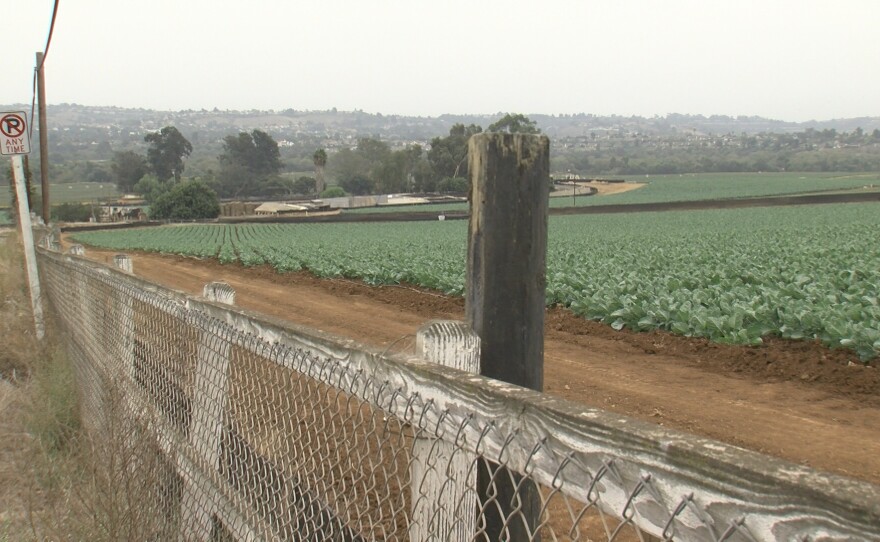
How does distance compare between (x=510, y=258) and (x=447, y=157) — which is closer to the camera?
(x=510, y=258)

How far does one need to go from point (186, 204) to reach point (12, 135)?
246 ft

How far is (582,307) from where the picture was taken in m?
12.9

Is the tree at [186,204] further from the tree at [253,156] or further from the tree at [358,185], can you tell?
the tree at [253,156]

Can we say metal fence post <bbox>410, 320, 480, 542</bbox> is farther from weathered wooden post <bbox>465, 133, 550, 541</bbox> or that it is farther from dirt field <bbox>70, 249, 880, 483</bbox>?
dirt field <bbox>70, 249, 880, 483</bbox>

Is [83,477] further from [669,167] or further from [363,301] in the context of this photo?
[669,167]

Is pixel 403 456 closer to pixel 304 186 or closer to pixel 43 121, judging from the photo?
pixel 43 121

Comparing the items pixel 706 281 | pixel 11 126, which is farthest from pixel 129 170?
pixel 706 281

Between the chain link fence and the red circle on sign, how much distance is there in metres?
8.82

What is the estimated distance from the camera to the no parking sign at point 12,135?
12.8m

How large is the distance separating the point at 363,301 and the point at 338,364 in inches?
567

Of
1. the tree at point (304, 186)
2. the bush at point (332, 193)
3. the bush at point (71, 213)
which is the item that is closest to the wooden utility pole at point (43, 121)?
the bush at point (71, 213)

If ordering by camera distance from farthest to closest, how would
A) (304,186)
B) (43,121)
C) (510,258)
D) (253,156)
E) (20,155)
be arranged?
(253,156) < (304,186) < (43,121) < (20,155) < (510,258)

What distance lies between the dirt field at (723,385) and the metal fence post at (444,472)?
3.48 metres

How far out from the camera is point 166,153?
459 ft
